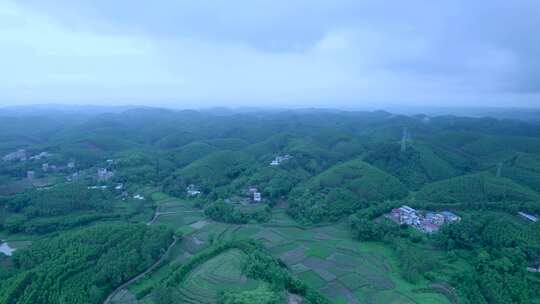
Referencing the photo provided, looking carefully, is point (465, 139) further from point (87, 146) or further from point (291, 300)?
point (87, 146)

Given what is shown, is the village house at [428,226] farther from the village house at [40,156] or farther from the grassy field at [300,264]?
the village house at [40,156]

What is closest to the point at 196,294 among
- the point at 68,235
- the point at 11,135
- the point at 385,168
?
the point at 68,235

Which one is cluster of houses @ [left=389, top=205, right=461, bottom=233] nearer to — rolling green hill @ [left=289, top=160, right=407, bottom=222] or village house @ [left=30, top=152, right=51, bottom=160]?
rolling green hill @ [left=289, top=160, right=407, bottom=222]

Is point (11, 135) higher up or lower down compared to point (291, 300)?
higher up

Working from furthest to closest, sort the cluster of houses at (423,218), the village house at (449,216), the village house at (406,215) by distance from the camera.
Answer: the village house at (406,215), the village house at (449,216), the cluster of houses at (423,218)

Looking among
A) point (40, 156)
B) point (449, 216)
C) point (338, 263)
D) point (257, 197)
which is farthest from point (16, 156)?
point (449, 216)

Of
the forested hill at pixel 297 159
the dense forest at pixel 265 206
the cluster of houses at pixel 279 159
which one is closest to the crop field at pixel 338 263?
the dense forest at pixel 265 206

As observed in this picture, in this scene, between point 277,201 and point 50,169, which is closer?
point 277,201
